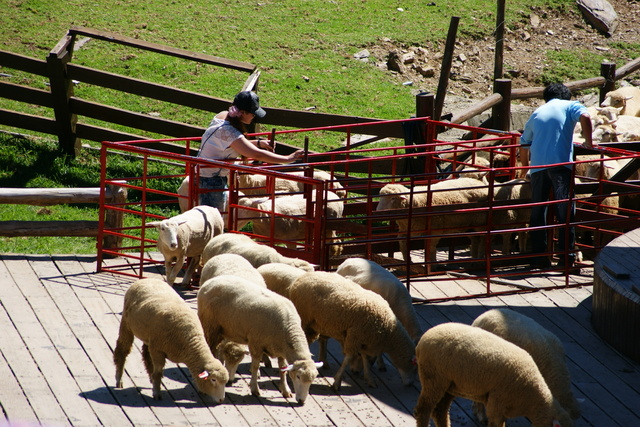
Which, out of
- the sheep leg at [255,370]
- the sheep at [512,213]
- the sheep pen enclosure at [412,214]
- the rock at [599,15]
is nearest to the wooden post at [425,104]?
the sheep pen enclosure at [412,214]

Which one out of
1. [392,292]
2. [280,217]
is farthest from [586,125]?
[392,292]

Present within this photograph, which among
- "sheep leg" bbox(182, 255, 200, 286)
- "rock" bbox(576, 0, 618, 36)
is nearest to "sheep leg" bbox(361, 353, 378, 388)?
"sheep leg" bbox(182, 255, 200, 286)

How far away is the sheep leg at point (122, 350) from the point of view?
651 centimetres

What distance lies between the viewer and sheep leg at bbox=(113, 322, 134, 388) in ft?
21.4

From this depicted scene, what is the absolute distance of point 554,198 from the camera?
9680 millimetres

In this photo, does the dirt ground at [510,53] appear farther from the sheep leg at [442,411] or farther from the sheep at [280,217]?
the sheep leg at [442,411]

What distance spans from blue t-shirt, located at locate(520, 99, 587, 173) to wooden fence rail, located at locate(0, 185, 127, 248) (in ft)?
14.7

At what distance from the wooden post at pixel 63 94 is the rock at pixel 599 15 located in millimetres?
14288

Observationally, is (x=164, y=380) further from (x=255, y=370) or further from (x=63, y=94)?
(x=63, y=94)

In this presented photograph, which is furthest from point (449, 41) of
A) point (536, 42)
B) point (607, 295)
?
point (536, 42)

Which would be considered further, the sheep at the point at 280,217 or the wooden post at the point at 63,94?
the wooden post at the point at 63,94

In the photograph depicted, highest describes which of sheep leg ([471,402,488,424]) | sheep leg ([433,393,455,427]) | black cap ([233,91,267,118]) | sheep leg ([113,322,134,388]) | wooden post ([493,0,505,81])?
wooden post ([493,0,505,81])

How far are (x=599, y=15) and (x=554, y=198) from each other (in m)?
14.7

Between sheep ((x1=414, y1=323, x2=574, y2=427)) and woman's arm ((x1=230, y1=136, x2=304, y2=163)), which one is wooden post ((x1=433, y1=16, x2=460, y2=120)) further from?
sheep ((x1=414, y1=323, x2=574, y2=427))
